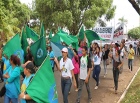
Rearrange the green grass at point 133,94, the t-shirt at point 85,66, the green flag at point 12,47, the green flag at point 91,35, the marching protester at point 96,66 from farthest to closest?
the green flag at point 91,35 < the marching protester at point 96,66 < the green grass at point 133,94 < the t-shirt at point 85,66 < the green flag at point 12,47

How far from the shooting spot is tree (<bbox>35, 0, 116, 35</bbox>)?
27.6 meters

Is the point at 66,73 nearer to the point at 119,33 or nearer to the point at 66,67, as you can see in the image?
the point at 66,67

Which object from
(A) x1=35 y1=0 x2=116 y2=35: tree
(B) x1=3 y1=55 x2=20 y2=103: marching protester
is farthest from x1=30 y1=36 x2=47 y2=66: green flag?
(A) x1=35 y1=0 x2=116 y2=35: tree

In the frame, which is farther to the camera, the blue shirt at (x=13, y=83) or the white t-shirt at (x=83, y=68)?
the white t-shirt at (x=83, y=68)

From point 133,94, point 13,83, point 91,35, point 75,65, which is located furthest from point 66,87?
point 91,35

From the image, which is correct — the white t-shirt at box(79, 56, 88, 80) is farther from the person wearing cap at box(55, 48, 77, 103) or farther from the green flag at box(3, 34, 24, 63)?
the green flag at box(3, 34, 24, 63)

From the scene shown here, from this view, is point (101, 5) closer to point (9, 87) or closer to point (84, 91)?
point (84, 91)

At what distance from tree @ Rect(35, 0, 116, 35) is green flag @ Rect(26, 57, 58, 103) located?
22907 millimetres

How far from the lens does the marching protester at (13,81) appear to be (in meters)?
5.28

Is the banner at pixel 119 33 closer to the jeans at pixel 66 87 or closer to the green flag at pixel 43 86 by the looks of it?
the jeans at pixel 66 87

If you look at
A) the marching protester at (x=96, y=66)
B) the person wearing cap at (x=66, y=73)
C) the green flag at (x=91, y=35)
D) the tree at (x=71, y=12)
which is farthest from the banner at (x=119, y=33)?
the tree at (x=71, y=12)

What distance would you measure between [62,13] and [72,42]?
17521 millimetres

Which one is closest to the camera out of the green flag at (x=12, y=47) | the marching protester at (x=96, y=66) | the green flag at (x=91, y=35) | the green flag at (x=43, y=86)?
the green flag at (x=43, y=86)

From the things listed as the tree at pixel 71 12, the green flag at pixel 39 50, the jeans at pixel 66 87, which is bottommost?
the jeans at pixel 66 87
